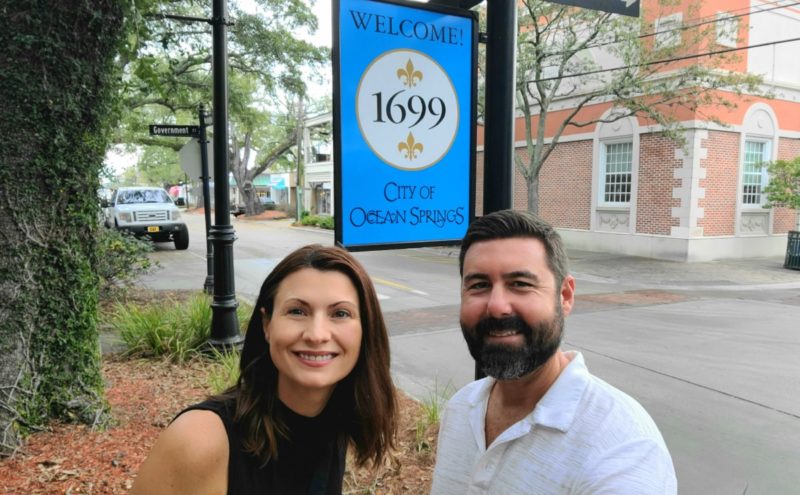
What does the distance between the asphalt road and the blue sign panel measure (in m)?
2.59

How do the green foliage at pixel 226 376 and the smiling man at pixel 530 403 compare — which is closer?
the smiling man at pixel 530 403

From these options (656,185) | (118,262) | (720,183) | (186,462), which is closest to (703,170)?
(720,183)

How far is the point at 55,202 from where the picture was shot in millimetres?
3525

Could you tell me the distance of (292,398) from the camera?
1749mm

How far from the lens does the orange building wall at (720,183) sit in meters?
16.6

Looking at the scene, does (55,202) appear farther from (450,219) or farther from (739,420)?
(739,420)

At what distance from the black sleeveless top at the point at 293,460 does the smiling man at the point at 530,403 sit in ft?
1.31

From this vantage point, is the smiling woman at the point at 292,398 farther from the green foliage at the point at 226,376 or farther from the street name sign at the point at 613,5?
the green foliage at the point at 226,376

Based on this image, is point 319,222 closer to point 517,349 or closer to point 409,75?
point 409,75

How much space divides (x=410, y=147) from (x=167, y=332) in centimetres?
468

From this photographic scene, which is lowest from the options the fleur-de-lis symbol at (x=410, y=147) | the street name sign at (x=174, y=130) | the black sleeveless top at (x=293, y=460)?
the black sleeveless top at (x=293, y=460)

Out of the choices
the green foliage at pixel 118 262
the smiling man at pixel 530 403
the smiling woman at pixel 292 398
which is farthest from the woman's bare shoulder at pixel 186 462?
the green foliage at pixel 118 262

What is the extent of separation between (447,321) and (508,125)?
6587 millimetres

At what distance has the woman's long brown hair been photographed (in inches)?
64.7
